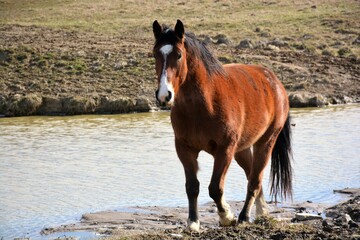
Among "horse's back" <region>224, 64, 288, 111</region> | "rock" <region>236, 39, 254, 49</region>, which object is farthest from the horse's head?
"rock" <region>236, 39, 254, 49</region>

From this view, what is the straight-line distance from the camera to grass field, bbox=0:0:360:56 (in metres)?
30.7

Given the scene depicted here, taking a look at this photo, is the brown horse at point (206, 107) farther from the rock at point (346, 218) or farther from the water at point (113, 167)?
the water at point (113, 167)

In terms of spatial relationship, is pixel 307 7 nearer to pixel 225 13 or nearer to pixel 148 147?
pixel 225 13

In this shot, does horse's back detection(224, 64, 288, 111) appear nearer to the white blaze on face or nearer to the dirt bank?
the white blaze on face

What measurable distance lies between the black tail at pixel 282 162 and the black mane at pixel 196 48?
5.66 ft

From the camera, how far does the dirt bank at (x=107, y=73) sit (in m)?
18.2

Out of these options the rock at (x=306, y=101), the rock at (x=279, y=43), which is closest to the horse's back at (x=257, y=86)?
the rock at (x=306, y=101)

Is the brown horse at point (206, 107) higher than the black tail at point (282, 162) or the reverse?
higher

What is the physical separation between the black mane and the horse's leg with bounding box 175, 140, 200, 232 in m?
0.71

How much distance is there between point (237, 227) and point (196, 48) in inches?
64.0

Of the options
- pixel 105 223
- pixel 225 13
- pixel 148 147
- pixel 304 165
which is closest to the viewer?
pixel 105 223

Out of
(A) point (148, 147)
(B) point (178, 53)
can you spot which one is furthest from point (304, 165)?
(B) point (178, 53)

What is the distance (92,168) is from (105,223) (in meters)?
3.46

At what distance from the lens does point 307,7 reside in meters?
39.8
